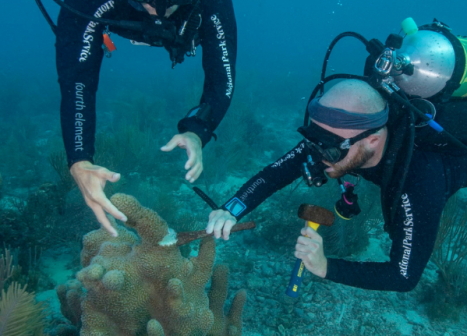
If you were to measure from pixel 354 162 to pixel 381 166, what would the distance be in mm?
335

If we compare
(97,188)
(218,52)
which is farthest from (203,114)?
(97,188)

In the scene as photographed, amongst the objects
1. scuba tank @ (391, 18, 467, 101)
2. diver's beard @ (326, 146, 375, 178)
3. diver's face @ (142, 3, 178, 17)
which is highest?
diver's face @ (142, 3, 178, 17)

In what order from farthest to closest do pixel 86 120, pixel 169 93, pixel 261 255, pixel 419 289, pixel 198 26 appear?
pixel 169 93 < pixel 261 255 < pixel 419 289 < pixel 198 26 < pixel 86 120

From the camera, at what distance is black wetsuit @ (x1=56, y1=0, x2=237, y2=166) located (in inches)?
80.7

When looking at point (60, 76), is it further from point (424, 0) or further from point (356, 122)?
point (424, 0)

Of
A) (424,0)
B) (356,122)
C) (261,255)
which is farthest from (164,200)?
(424,0)

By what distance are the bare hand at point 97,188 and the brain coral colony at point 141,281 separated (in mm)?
50

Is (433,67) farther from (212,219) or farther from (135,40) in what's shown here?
(135,40)

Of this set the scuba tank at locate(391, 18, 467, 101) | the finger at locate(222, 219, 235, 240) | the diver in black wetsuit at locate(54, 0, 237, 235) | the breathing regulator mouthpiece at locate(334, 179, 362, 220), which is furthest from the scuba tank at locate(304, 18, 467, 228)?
the diver in black wetsuit at locate(54, 0, 237, 235)

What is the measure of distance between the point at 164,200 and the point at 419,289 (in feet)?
15.5

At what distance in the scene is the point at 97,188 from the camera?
5.45 ft

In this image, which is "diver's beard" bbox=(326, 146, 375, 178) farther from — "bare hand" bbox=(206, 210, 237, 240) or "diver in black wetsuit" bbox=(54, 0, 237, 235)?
"diver in black wetsuit" bbox=(54, 0, 237, 235)

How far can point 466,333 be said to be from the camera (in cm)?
347

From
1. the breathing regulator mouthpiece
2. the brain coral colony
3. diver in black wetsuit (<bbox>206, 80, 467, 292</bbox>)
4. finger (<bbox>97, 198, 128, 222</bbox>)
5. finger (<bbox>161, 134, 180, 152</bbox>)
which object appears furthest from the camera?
the breathing regulator mouthpiece
